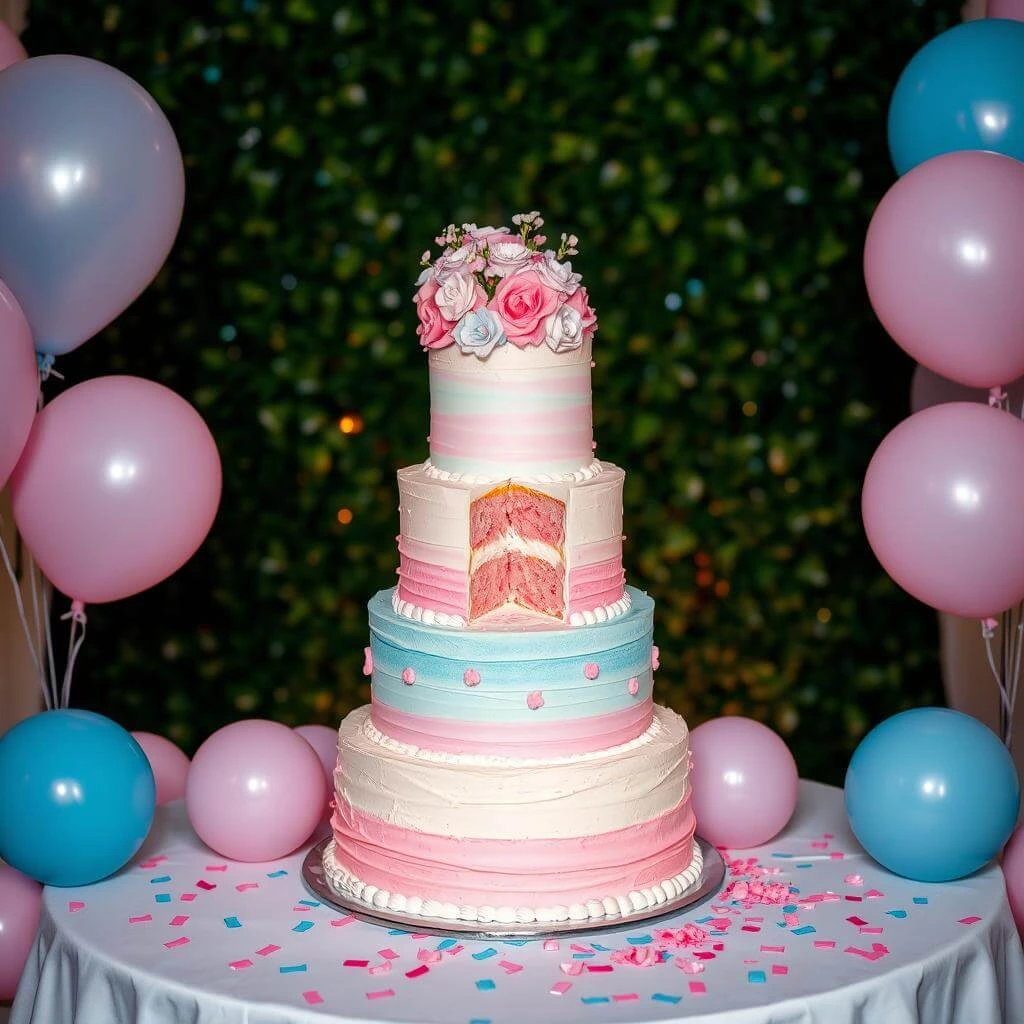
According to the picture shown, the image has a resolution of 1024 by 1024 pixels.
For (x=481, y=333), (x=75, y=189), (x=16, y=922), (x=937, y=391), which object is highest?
(x=75, y=189)

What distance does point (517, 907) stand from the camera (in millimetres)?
3350

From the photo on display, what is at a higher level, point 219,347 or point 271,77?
point 271,77

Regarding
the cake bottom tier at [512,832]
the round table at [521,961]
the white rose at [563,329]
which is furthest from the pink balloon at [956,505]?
the white rose at [563,329]

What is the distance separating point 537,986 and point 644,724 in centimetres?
73

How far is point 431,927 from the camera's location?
3309 millimetres

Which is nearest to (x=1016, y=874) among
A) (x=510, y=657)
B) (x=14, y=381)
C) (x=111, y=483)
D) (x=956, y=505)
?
(x=956, y=505)

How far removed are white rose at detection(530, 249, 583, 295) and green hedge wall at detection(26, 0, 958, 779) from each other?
155 cm

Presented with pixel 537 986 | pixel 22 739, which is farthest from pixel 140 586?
pixel 537 986

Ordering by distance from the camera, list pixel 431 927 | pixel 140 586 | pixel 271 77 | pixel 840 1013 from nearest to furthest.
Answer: pixel 840 1013, pixel 431 927, pixel 140 586, pixel 271 77

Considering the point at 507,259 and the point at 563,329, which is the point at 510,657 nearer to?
the point at 563,329

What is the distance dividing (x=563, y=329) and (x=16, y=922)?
6.25ft

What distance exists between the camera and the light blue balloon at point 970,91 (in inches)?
155

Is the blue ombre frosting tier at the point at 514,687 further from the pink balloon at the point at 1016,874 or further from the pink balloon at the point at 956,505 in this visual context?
the pink balloon at the point at 1016,874

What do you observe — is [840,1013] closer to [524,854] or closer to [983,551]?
[524,854]
